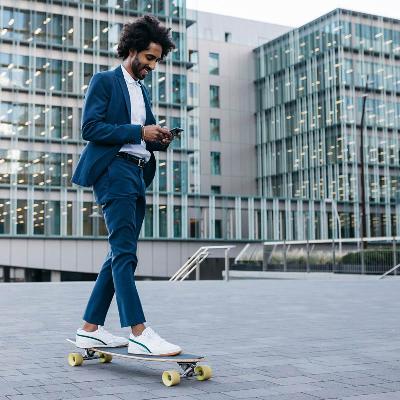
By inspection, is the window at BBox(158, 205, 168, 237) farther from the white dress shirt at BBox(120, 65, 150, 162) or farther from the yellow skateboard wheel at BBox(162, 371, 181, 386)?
the yellow skateboard wheel at BBox(162, 371, 181, 386)

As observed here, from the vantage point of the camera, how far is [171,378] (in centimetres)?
380

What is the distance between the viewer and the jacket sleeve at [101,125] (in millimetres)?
4473

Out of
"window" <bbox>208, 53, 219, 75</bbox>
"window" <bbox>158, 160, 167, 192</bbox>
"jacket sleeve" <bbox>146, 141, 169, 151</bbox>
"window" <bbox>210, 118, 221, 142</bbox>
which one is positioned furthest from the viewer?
"window" <bbox>208, 53, 219, 75</bbox>

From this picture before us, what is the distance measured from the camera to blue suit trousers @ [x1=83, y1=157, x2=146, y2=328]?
4.32 meters

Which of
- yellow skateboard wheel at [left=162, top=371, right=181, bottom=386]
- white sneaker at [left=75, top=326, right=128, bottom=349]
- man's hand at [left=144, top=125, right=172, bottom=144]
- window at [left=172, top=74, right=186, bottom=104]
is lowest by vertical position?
yellow skateboard wheel at [left=162, top=371, right=181, bottom=386]

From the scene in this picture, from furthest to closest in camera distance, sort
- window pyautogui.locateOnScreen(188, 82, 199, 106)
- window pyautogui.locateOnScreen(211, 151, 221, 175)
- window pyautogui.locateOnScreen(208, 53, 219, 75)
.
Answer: window pyautogui.locateOnScreen(208, 53, 219, 75) < window pyautogui.locateOnScreen(211, 151, 221, 175) < window pyautogui.locateOnScreen(188, 82, 199, 106)

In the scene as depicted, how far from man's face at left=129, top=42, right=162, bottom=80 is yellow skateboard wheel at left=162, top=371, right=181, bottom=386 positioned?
79.5 inches

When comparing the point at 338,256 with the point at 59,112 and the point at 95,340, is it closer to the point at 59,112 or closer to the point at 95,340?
the point at 95,340

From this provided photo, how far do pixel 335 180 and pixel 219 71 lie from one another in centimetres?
1572

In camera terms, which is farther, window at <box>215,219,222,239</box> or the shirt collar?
window at <box>215,219,222,239</box>

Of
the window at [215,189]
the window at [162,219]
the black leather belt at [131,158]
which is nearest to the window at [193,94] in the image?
the window at [215,189]

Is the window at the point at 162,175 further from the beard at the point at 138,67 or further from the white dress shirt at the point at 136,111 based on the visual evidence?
the beard at the point at 138,67

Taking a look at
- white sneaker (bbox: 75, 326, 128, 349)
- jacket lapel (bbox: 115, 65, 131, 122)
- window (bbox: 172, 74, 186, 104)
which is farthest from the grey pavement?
window (bbox: 172, 74, 186, 104)

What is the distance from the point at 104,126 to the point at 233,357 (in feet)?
6.18
